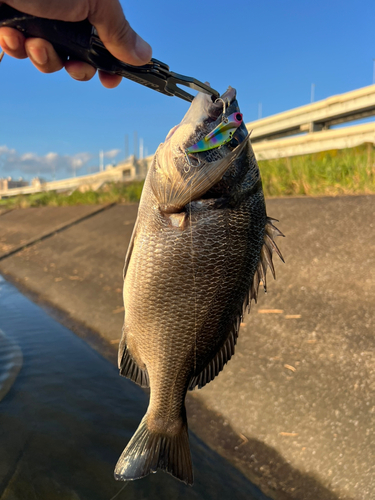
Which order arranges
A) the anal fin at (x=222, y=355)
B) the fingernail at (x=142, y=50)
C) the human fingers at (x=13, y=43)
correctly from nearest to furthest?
the human fingers at (x=13, y=43) < the fingernail at (x=142, y=50) < the anal fin at (x=222, y=355)

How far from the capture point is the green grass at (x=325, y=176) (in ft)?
Answer: 18.6

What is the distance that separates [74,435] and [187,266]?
2.10 meters

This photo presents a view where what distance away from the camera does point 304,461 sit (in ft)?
8.74

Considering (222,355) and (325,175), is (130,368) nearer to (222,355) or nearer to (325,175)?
→ (222,355)

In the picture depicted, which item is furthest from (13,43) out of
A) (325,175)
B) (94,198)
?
(94,198)

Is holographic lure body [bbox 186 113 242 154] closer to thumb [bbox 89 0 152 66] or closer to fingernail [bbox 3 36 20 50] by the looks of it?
thumb [bbox 89 0 152 66]

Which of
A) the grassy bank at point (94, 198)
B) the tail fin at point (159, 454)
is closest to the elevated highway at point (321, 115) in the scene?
the grassy bank at point (94, 198)

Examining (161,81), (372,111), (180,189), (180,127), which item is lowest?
(180,189)

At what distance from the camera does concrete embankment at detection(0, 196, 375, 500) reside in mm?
2633

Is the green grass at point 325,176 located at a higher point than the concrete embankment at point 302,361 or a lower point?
higher

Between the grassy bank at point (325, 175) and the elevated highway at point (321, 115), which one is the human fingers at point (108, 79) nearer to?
the grassy bank at point (325, 175)

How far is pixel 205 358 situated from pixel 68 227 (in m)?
9.70

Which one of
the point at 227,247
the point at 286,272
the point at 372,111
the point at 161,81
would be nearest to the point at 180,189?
the point at 227,247

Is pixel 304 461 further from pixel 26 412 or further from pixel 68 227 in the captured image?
pixel 68 227
